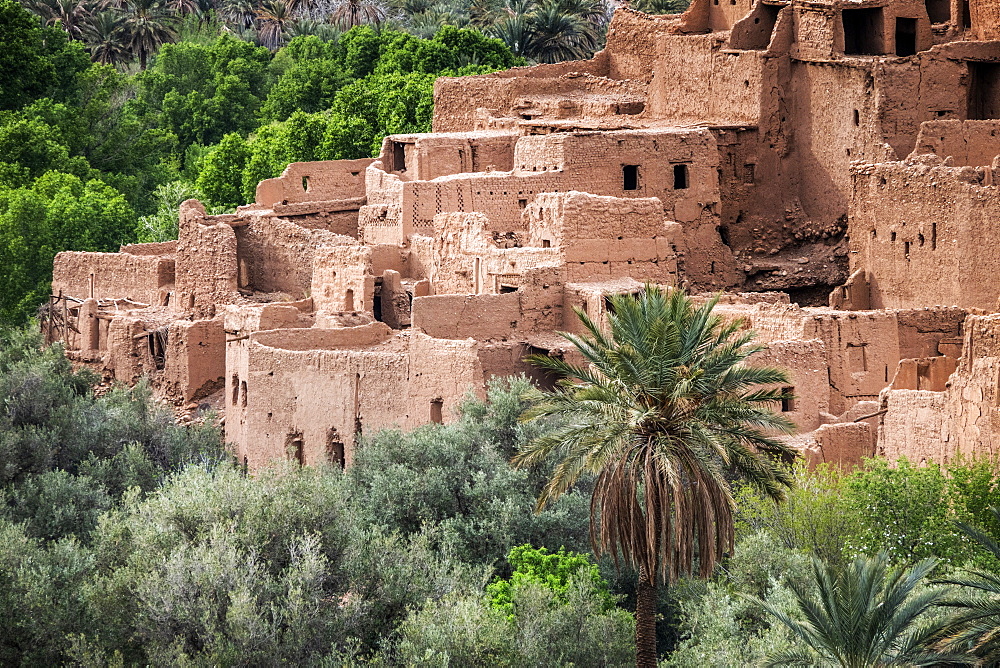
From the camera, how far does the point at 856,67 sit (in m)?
50.8

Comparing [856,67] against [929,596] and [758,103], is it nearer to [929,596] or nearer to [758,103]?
[758,103]

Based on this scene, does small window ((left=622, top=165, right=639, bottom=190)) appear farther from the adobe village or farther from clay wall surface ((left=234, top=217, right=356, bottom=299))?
clay wall surface ((left=234, top=217, right=356, bottom=299))

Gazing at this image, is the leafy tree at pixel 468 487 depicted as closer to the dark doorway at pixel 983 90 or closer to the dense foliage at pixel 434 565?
the dense foliage at pixel 434 565

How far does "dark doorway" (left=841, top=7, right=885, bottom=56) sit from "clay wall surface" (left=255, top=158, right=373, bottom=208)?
1141cm

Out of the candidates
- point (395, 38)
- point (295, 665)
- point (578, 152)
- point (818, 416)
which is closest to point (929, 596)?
point (295, 665)

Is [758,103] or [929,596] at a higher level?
[758,103]

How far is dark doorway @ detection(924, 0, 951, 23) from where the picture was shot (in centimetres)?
5228

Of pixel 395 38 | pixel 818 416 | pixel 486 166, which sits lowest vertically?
pixel 818 416

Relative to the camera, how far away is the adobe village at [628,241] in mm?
43188

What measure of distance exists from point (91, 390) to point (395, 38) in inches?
1419

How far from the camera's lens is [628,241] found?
153 ft

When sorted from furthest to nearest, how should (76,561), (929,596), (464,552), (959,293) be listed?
(959,293)
(464,552)
(76,561)
(929,596)

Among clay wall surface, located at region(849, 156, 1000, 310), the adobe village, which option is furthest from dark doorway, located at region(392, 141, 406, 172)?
clay wall surface, located at region(849, 156, 1000, 310)

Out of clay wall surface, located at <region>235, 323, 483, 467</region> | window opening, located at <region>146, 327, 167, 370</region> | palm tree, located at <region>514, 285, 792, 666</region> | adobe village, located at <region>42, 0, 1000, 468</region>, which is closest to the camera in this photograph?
palm tree, located at <region>514, 285, 792, 666</region>
